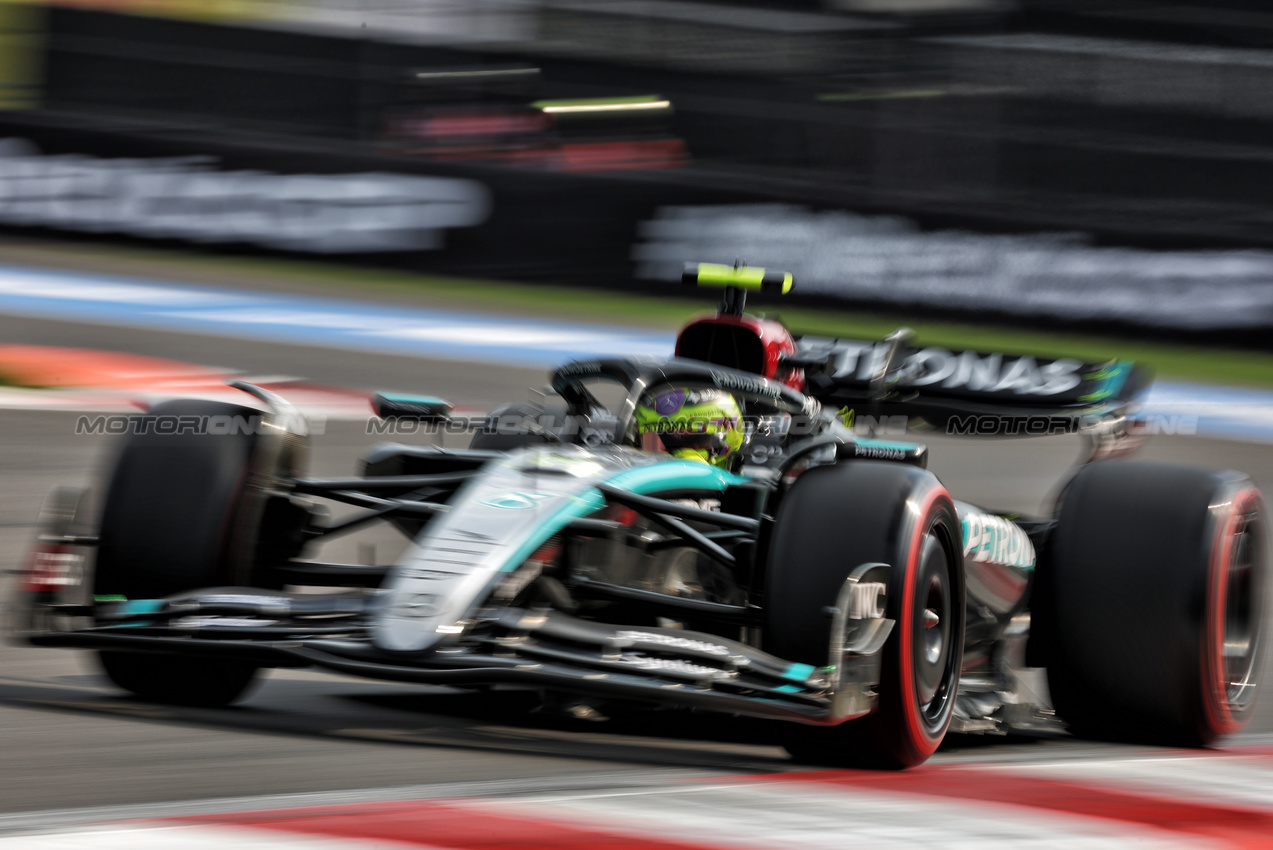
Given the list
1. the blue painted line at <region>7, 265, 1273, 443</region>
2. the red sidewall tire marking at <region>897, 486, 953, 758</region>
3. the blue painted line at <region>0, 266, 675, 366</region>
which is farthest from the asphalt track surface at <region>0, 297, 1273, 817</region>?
the blue painted line at <region>0, 266, 675, 366</region>

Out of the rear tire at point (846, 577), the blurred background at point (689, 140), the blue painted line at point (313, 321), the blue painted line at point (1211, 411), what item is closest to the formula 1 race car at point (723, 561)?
the rear tire at point (846, 577)

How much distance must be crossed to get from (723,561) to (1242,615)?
215 cm

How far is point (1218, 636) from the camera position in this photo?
5730 millimetres

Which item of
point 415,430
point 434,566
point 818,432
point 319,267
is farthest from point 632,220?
point 434,566

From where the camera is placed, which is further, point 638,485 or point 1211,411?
point 1211,411

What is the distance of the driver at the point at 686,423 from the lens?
5.67m

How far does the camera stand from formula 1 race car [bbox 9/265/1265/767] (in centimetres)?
448

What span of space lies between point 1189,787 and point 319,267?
12702 millimetres

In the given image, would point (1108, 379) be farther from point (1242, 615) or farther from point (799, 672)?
point (799, 672)

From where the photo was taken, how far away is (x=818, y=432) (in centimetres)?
589

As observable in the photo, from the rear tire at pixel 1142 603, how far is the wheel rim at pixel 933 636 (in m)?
0.83

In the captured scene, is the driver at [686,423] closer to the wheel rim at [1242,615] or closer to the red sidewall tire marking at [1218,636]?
the red sidewall tire marking at [1218,636]

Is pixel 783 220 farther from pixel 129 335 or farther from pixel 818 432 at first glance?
pixel 818 432

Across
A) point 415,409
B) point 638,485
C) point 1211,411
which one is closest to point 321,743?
point 638,485
